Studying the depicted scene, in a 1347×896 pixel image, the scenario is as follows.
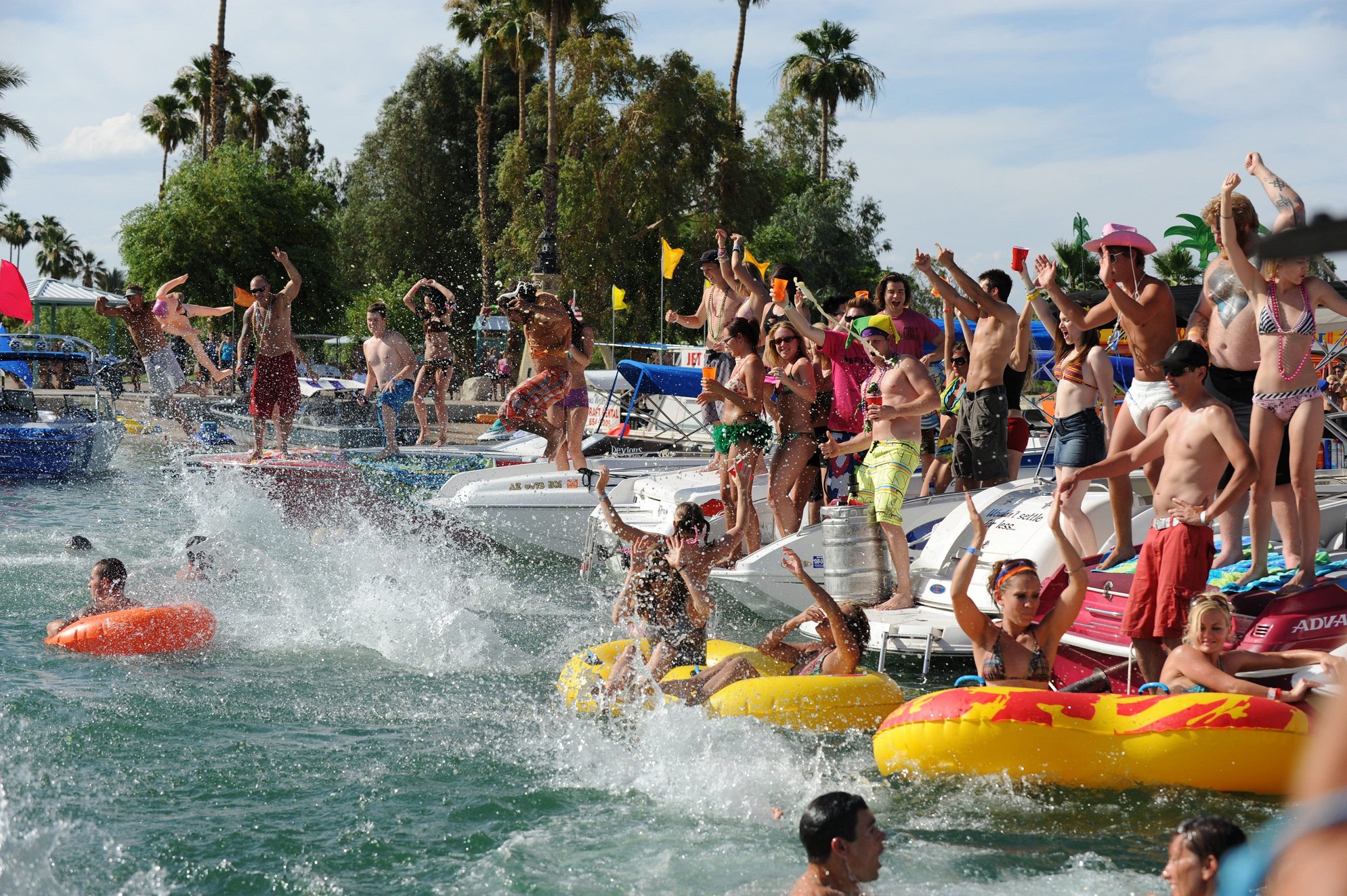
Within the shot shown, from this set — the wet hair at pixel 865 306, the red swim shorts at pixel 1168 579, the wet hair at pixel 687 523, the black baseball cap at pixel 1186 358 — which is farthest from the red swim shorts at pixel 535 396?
the black baseball cap at pixel 1186 358

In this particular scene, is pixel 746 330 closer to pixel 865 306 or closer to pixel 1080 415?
pixel 865 306

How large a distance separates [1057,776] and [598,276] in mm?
27730

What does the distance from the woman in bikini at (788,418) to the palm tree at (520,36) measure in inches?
1036

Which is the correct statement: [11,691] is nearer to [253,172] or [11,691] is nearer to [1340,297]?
[1340,297]

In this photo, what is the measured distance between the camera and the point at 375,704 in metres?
7.57

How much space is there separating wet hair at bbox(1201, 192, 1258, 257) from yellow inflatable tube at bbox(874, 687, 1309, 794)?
2293 mm

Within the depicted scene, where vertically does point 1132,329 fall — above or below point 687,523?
above

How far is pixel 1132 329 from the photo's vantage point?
7.16 m

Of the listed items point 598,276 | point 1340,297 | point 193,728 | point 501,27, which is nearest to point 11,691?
point 193,728

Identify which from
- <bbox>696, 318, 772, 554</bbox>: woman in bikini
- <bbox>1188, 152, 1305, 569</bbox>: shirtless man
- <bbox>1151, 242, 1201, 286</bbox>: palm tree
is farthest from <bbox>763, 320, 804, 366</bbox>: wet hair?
<bbox>1151, 242, 1201, 286</bbox>: palm tree

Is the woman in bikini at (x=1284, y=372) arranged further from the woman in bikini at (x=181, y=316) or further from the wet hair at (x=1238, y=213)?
the woman in bikini at (x=181, y=316)

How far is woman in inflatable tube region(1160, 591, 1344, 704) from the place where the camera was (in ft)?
19.3

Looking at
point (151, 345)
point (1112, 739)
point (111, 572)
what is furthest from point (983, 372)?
point (151, 345)

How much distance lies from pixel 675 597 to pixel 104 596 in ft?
14.4
